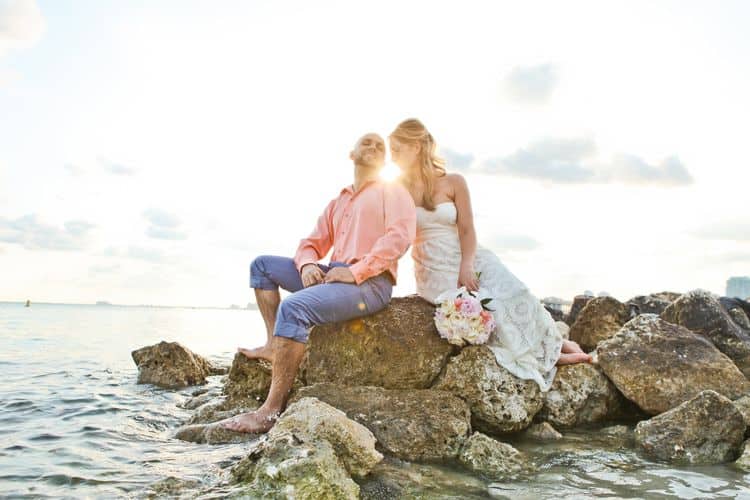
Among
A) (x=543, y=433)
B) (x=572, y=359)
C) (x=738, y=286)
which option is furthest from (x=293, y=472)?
(x=738, y=286)

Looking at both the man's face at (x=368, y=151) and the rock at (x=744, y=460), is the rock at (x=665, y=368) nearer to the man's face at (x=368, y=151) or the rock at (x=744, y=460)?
the rock at (x=744, y=460)

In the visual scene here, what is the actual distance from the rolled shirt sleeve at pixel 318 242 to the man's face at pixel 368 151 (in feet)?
2.31

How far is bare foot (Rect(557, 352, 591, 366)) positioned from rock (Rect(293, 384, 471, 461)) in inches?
68.1

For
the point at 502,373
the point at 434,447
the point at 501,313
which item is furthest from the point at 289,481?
the point at 501,313

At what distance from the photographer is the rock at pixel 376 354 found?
617cm

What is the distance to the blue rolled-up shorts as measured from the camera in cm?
555

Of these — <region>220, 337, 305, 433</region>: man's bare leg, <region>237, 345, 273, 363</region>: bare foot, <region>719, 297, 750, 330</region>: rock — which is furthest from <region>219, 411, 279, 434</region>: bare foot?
<region>719, 297, 750, 330</region>: rock

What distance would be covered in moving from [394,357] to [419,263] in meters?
1.48

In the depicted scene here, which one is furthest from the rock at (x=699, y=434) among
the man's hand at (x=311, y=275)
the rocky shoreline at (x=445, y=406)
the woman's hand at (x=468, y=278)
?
the man's hand at (x=311, y=275)

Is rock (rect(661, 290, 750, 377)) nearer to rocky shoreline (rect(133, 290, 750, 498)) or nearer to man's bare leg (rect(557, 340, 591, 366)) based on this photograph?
rocky shoreline (rect(133, 290, 750, 498))

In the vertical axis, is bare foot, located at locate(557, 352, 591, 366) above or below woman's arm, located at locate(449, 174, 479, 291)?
below

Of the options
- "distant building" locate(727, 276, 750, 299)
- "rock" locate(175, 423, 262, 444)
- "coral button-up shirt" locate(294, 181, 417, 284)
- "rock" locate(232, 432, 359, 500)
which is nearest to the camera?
"rock" locate(232, 432, 359, 500)

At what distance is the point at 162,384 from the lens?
1026 cm

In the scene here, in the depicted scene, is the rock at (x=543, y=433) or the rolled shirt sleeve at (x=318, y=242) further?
the rolled shirt sleeve at (x=318, y=242)
